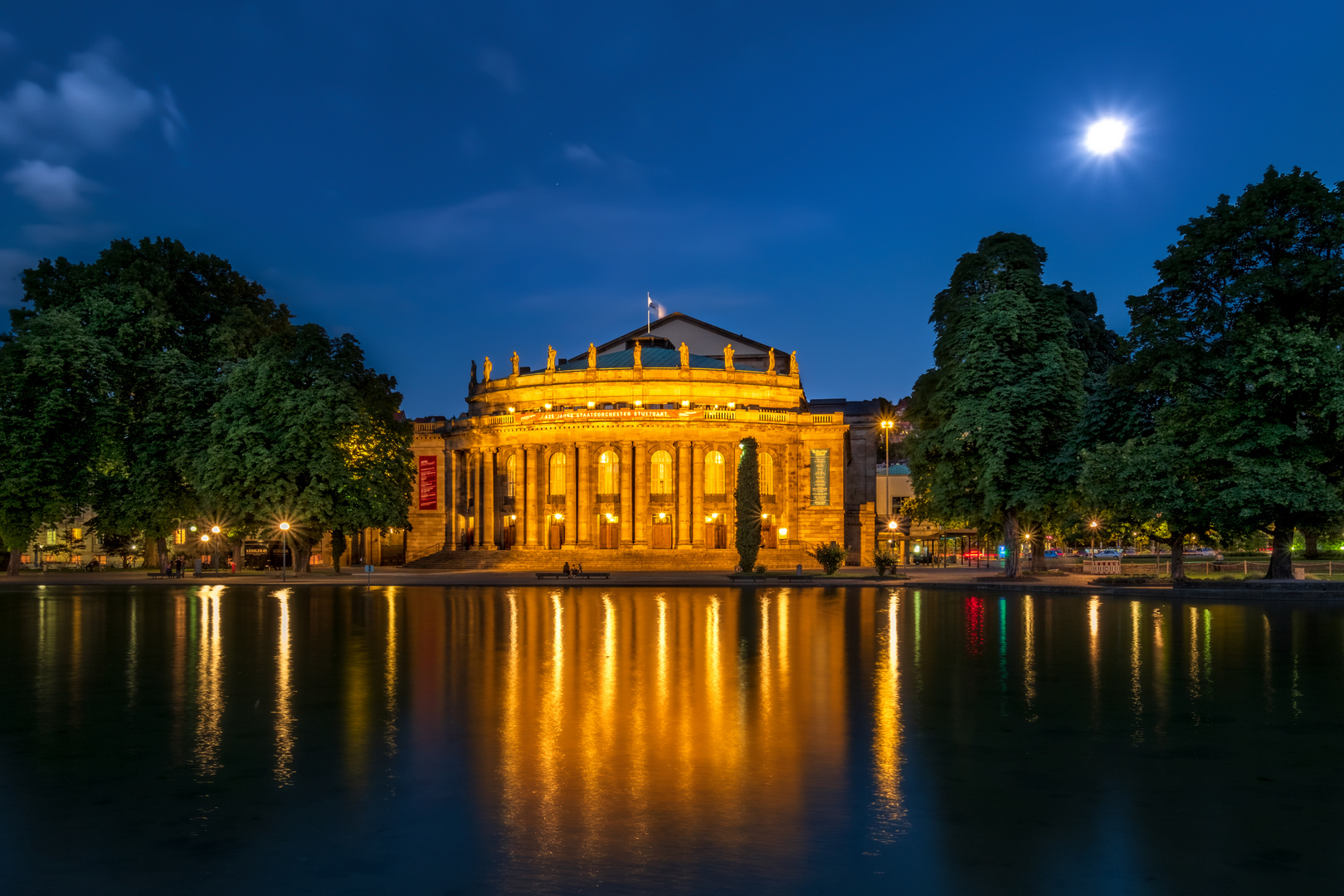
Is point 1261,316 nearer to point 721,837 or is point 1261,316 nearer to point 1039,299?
point 1039,299

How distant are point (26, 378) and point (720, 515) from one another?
1830 inches

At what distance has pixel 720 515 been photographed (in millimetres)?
77375

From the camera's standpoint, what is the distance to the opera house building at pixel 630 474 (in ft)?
251

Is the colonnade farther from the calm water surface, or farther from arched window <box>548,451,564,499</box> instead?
the calm water surface

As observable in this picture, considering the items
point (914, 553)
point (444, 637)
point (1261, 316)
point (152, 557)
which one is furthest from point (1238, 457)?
point (152, 557)

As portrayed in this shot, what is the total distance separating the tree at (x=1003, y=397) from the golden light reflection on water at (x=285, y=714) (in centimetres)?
3602

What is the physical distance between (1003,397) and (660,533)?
35323 mm

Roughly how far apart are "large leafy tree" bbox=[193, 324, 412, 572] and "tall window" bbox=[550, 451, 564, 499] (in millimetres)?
22919

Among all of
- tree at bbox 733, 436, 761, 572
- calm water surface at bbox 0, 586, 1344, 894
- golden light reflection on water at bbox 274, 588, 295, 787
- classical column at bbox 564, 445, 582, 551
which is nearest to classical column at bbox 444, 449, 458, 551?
classical column at bbox 564, 445, 582, 551

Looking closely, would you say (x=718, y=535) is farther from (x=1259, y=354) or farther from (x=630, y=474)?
(x=1259, y=354)

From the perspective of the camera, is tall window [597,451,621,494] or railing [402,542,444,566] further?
railing [402,542,444,566]

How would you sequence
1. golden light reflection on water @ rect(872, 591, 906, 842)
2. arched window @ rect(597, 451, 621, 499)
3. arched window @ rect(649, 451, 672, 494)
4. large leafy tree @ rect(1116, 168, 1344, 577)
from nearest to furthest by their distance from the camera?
golden light reflection on water @ rect(872, 591, 906, 842) < large leafy tree @ rect(1116, 168, 1344, 577) < arched window @ rect(649, 451, 672, 494) < arched window @ rect(597, 451, 621, 499)

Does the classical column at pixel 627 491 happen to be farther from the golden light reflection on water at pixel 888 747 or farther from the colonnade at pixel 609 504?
the golden light reflection on water at pixel 888 747

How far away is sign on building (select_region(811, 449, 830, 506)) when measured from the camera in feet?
258
